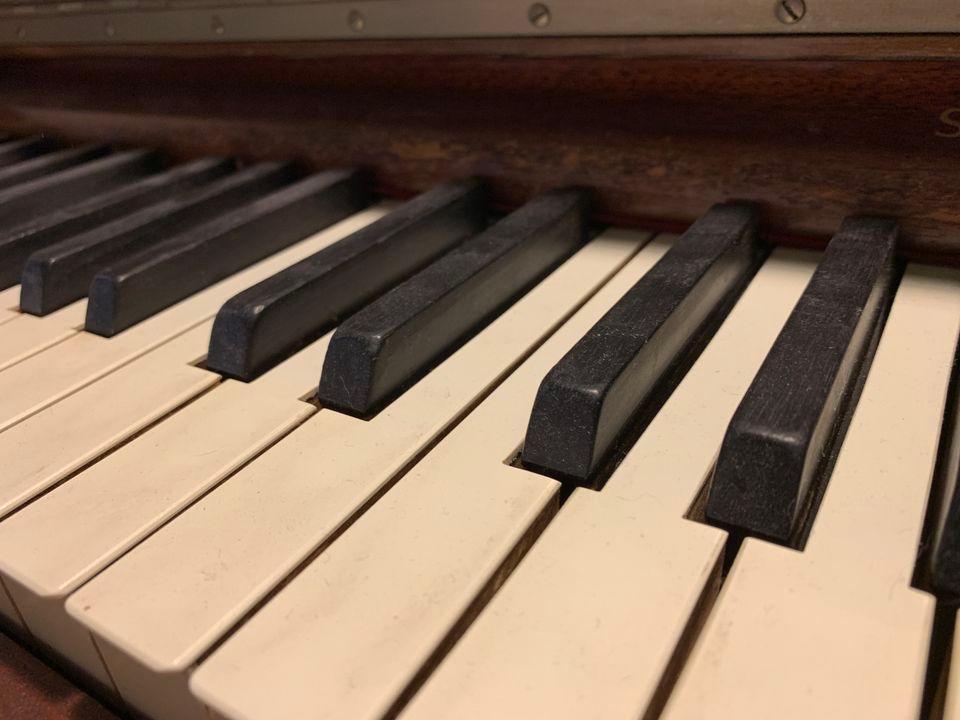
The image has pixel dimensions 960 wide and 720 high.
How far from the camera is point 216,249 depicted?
926mm

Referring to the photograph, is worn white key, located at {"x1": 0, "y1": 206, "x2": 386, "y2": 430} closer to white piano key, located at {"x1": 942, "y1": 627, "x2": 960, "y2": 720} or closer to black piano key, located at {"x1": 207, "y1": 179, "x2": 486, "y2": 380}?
black piano key, located at {"x1": 207, "y1": 179, "x2": 486, "y2": 380}

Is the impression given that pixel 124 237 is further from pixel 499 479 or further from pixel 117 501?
pixel 499 479

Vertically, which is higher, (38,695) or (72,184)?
(72,184)

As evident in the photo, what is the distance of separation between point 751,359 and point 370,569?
356mm

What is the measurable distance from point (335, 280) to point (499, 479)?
1.14 ft

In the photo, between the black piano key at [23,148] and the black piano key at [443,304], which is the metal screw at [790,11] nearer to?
the black piano key at [443,304]

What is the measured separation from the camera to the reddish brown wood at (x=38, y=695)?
0.54 meters

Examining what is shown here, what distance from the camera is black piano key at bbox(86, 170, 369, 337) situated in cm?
83

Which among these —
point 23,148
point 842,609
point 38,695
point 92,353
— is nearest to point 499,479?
point 842,609

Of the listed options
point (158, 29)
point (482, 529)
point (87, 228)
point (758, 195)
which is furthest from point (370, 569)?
point (158, 29)

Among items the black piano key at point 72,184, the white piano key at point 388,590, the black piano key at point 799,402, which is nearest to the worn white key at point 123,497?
the white piano key at point 388,590

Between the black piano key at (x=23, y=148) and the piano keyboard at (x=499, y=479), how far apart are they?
65cm

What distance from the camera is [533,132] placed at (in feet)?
3.10

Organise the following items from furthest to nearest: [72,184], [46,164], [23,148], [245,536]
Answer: [23,148], [46,164], [72,184], [245,536]
